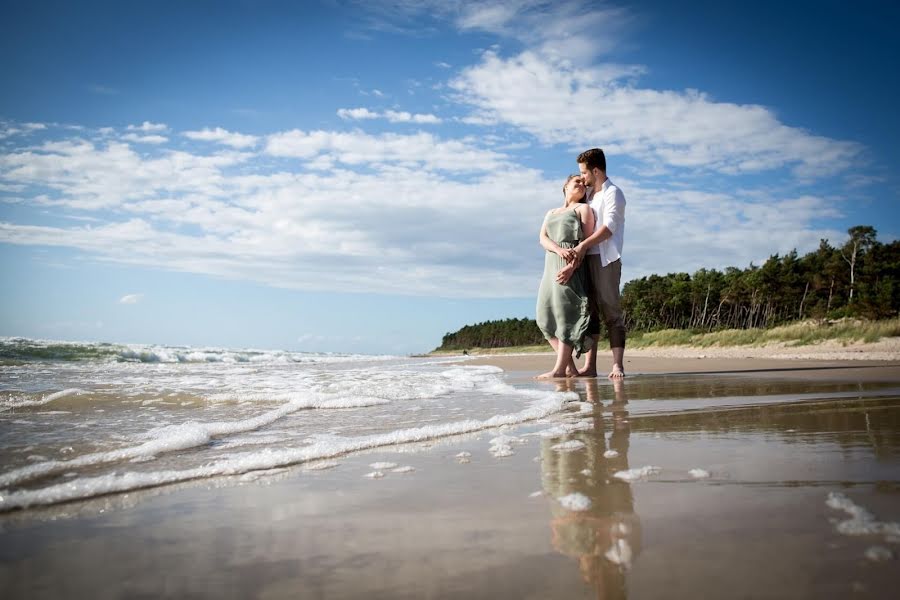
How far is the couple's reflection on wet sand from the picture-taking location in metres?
1.11

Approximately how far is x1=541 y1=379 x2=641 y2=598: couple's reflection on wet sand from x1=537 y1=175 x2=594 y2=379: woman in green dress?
125 inches

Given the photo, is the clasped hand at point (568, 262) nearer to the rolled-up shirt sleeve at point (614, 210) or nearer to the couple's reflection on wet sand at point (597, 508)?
the rolled-up shirt sleeve at point (614, 210)

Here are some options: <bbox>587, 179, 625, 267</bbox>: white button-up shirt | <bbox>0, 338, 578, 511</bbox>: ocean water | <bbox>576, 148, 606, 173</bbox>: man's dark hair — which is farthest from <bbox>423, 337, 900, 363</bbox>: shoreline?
<bbox>0, 338, 578, 511</bbox>: ocean water

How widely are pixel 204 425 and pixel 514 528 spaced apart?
2385 millimetres

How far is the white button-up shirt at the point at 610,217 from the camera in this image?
5680mm

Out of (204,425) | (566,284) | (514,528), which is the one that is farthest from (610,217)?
(514,528)

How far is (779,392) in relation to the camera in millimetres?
4242

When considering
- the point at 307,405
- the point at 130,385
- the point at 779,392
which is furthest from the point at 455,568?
the point at 130,385

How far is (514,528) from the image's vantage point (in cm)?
137

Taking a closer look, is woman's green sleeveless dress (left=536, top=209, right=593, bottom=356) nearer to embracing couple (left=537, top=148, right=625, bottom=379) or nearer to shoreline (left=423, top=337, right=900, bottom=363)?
embracing couple (left=537, top=148, right=625, bottom=379)

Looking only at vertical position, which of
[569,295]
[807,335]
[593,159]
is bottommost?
[807,335]

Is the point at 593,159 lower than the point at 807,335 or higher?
higher

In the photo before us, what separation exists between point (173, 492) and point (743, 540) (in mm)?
1728

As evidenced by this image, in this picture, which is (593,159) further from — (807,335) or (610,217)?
(807,335)
